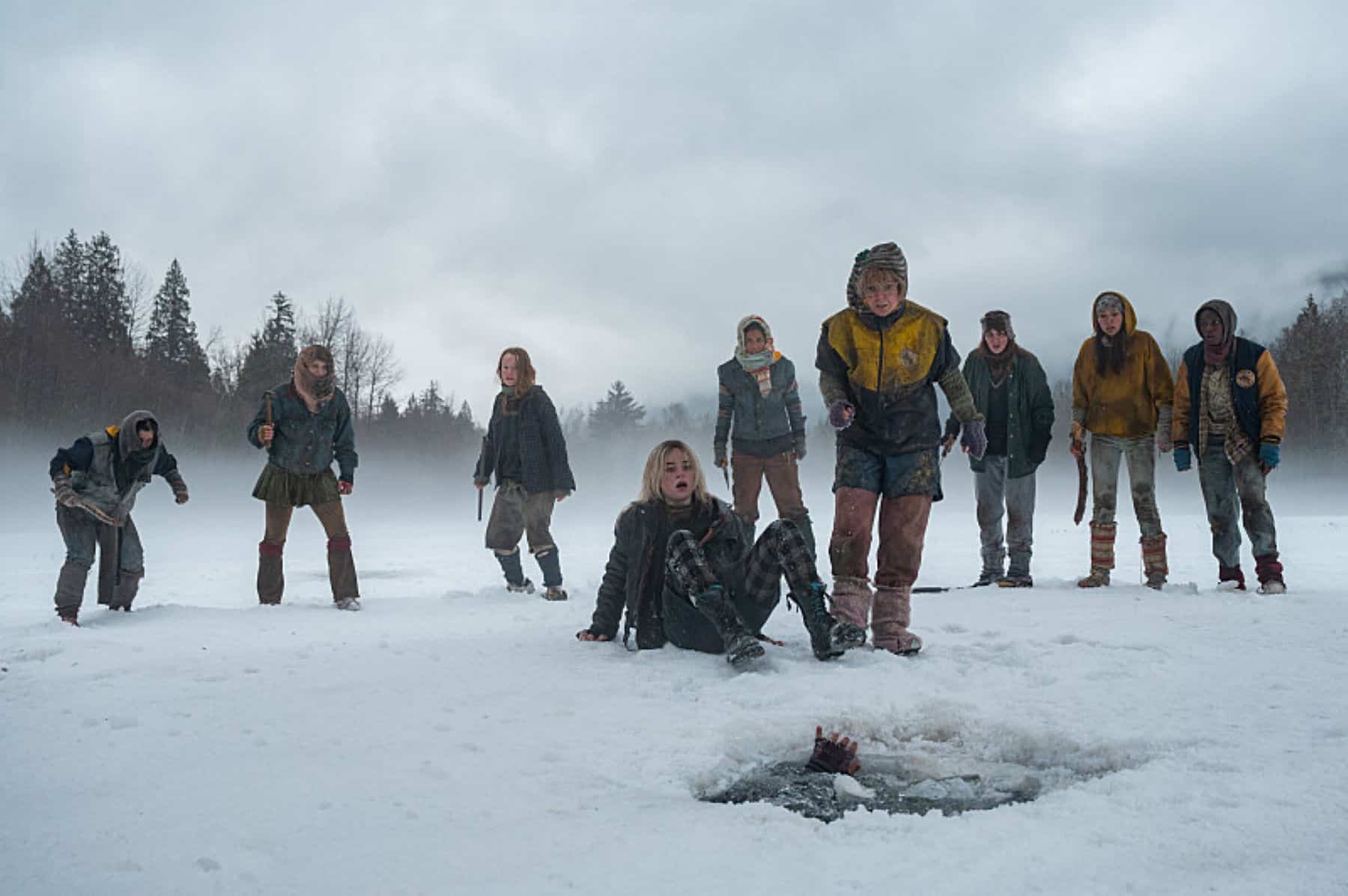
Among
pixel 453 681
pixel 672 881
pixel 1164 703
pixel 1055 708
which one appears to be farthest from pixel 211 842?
pixel 1164 703

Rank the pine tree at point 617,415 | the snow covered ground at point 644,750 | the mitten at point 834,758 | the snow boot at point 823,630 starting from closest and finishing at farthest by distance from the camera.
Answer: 1. the snow covered ground at point 644,750
2. the mitten at point 834,758
3. the snow boot at point 823,630
4. the pine tree at point 617,415

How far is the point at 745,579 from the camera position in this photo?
4.18 metres

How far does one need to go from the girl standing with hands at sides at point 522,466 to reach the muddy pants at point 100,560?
2759 millimetres

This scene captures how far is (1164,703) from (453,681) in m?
2.82

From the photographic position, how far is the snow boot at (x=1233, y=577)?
19.9 feet

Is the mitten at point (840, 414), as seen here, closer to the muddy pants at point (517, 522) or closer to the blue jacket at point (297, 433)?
the muddy pants at point (517, 522)

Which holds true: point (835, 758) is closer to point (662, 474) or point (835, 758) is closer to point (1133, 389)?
point (662, 474)

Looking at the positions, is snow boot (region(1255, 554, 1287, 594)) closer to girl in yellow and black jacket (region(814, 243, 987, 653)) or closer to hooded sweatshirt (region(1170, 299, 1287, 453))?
hooded sweatshirt (region(1170, 299, 1287, 453))

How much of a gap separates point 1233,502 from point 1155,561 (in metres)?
0.70

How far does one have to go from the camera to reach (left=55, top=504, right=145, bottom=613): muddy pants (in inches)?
237

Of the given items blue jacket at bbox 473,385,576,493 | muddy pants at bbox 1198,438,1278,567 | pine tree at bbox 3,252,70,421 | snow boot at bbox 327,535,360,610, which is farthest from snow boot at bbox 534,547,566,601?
pine tree at bbox 3,252,70,421

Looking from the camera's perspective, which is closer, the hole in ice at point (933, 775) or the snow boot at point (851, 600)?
the hole in ice at point (933, 775)

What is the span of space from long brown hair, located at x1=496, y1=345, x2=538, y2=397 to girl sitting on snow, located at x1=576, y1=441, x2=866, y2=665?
355 cm

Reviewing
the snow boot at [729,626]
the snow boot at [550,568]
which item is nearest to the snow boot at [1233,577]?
the snow boot at [729,626]
